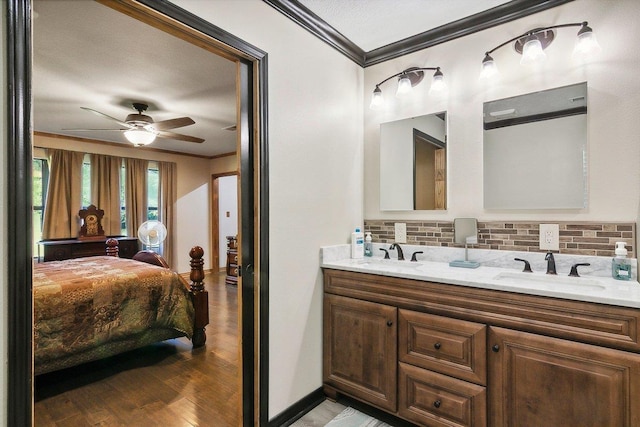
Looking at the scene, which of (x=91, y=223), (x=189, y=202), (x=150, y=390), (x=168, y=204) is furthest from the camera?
(x=189, y=202)

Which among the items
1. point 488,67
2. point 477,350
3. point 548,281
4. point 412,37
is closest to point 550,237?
point 548,281

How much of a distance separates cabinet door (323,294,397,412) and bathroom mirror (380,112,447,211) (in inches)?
34.4

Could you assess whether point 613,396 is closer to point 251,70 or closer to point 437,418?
point 437,418

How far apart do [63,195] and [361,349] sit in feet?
16.4

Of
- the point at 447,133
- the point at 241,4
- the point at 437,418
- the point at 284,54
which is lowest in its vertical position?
the point at 437,418

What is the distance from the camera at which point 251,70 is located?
1.80 meters

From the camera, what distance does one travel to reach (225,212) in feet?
23.1

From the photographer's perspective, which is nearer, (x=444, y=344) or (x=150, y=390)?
(x=444, y=344)

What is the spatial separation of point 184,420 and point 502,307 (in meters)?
1.91

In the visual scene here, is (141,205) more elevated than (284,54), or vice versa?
(284,54)

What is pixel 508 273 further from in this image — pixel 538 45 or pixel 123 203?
pixel 123 203

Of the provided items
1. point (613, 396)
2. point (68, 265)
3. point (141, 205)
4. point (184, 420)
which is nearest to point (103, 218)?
point (141, 205)

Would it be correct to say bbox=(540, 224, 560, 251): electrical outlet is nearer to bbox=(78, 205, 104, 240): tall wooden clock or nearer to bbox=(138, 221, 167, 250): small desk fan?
bbox=(78, 205, 104, 240): tall wooden clock

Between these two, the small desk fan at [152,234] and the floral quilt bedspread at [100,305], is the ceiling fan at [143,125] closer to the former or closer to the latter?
the floral quilt bedspread at [100,305]
